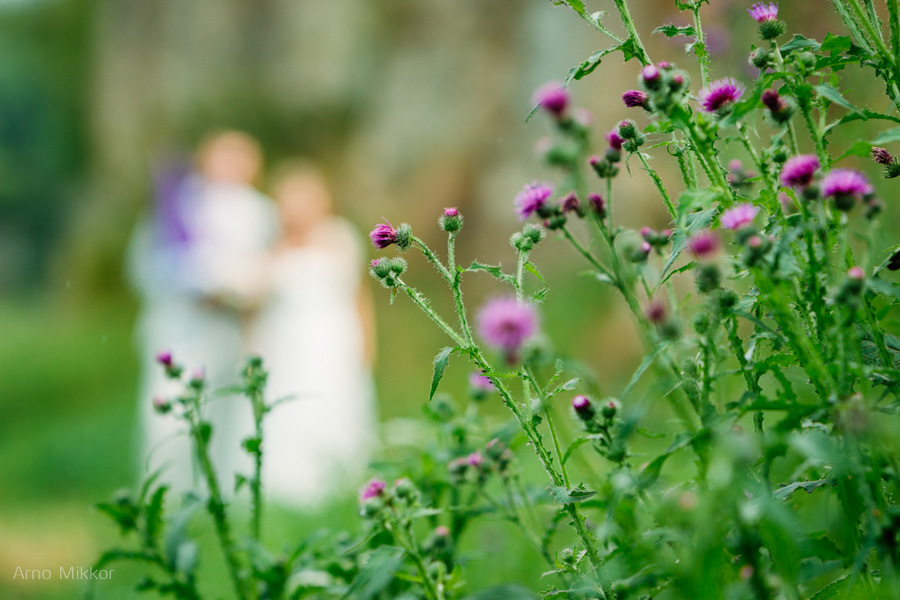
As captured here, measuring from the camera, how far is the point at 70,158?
41.0 feet

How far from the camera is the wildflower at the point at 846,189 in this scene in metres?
0.46

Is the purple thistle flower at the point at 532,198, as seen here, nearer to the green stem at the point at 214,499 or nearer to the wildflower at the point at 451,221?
the wildflower at the point at 451,221

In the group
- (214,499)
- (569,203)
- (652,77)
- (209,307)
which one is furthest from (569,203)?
(209,307)

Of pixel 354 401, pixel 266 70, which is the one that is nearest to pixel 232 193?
pixel 354 401

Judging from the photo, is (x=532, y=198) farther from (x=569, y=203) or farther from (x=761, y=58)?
(x=761, y=58)

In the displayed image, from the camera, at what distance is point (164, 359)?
2.67 ft

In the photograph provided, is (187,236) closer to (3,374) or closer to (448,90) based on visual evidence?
(448,90)

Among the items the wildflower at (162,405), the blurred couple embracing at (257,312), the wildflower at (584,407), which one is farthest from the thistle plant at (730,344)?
the blurred couple embracing at (257,312)

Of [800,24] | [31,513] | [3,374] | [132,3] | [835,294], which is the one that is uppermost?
[132,3]

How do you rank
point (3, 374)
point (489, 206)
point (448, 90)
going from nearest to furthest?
point (489, 206), point (448, 90), point (3, 374)

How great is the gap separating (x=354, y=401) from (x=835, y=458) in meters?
3.53

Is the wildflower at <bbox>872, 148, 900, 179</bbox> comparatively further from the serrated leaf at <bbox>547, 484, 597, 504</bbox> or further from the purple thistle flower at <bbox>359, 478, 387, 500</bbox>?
the purple thistle flower at <bbox>359, 478, 387, 500</bbox>

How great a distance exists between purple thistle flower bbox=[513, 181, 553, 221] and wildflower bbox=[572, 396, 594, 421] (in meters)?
0.14

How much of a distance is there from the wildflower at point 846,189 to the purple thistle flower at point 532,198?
0.19 m
